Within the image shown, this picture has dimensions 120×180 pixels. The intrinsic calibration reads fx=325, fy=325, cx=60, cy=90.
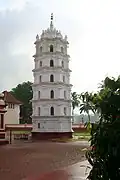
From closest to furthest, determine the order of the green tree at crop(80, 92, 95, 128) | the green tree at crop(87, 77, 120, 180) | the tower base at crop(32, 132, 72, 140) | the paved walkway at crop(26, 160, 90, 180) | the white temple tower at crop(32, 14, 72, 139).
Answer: the green tree at crop(87, 77, 120, 180), the green tree at crop(80, 92, 95, 128), the paved walkway at crop(26, 160, 90, 180), the tower base at crop(32, 132, 72, 140), the white temple tower at crop(32, 14, 72, 139)

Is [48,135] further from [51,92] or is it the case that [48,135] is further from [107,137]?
[107,137]

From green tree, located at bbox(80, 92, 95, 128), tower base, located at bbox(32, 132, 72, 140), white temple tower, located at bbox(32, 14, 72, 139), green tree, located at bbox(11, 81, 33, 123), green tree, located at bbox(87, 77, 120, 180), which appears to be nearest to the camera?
green tree, located at bbox(87, 77, 120, 180)

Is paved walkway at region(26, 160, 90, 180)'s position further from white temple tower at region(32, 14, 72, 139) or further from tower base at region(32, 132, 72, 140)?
white temple tower at region(32, 14, 72, 139)

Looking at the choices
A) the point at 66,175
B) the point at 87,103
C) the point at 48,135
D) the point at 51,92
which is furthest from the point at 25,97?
the point at 87,103

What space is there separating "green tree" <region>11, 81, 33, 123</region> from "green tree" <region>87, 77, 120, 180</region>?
64828 millimetres

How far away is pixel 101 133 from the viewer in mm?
4582

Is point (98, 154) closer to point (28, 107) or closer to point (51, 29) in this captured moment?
point (51, 29)

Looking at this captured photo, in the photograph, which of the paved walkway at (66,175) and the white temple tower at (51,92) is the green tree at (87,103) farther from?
the white temple tower at (51,92)

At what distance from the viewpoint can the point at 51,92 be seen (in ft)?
137

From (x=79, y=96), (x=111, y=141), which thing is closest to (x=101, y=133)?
(x=111, y=141)

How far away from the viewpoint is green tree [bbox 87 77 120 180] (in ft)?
14.5

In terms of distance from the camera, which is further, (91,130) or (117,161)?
(91,130)

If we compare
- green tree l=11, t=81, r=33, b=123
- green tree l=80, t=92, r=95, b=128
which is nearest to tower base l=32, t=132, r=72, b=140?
green tree l=11, t=81, r=33, b=123

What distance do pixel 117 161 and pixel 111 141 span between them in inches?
13.4
